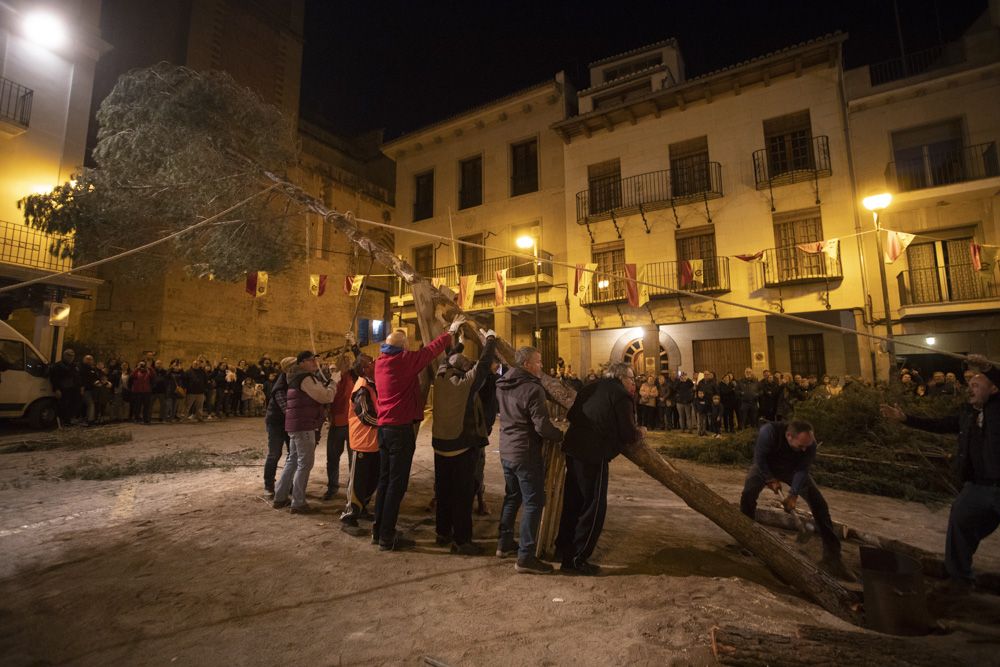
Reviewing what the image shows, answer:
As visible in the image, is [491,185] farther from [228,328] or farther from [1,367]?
[1,367]

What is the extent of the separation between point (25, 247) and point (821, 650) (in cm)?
1867

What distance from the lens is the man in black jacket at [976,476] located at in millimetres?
3506

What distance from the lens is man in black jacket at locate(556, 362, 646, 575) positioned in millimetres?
3859

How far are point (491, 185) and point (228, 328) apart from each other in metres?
12.0

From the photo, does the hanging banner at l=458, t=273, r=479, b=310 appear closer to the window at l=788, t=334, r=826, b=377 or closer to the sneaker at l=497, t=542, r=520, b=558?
the window at l=788, t=334, r=826, b=377

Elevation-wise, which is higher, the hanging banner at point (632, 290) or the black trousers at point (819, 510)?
the hanging banner at point (632, 290)

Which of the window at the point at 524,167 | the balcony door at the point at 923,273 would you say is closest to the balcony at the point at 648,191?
the window at the point at 524,167

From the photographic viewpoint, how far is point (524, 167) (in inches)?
819

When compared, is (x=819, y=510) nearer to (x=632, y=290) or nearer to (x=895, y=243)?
(x=895, y=243)

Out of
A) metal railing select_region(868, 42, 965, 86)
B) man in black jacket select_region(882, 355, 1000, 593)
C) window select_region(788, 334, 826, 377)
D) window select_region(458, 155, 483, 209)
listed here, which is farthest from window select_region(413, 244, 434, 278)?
man in black jacket select_region(882, 355, 1000, 593)

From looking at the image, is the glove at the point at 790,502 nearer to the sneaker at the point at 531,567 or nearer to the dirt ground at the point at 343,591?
the dirt ground at the point at 343,591

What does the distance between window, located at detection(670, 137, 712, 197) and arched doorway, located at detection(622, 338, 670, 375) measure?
18.1 ft

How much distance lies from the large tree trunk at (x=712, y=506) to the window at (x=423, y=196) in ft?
60.0

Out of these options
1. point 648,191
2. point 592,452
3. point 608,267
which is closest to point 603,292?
point 608,267
